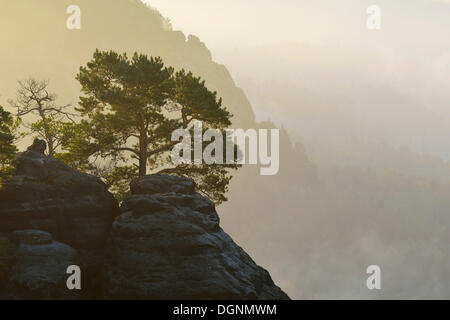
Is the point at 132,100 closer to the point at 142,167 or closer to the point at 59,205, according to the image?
the point at 142,167

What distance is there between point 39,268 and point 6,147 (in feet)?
27.6

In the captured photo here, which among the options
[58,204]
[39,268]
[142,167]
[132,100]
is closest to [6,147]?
[58,204]

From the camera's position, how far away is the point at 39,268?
86.7ft

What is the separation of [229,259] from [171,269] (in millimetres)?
4065

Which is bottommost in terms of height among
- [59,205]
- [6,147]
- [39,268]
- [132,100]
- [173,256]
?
[39,268]

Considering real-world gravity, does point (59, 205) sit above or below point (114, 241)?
above

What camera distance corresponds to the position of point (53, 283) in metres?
26.0

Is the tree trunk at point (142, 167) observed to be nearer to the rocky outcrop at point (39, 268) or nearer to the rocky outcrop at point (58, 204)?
the rocky outcrop at point (58, 204)

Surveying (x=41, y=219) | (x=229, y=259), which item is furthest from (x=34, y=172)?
(x=229, y=259)

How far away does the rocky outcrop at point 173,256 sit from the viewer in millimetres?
26453

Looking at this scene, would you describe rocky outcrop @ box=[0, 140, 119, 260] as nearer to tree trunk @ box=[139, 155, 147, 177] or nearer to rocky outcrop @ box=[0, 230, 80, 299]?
rocky outcrop @ box=[0, 230, 80, 299]

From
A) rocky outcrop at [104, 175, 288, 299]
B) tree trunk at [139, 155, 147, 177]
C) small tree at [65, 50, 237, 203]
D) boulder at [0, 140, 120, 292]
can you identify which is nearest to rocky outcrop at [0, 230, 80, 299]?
boulder at [0, 140, 120, 292]

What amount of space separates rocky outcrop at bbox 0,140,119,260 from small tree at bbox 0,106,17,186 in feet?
3.43
